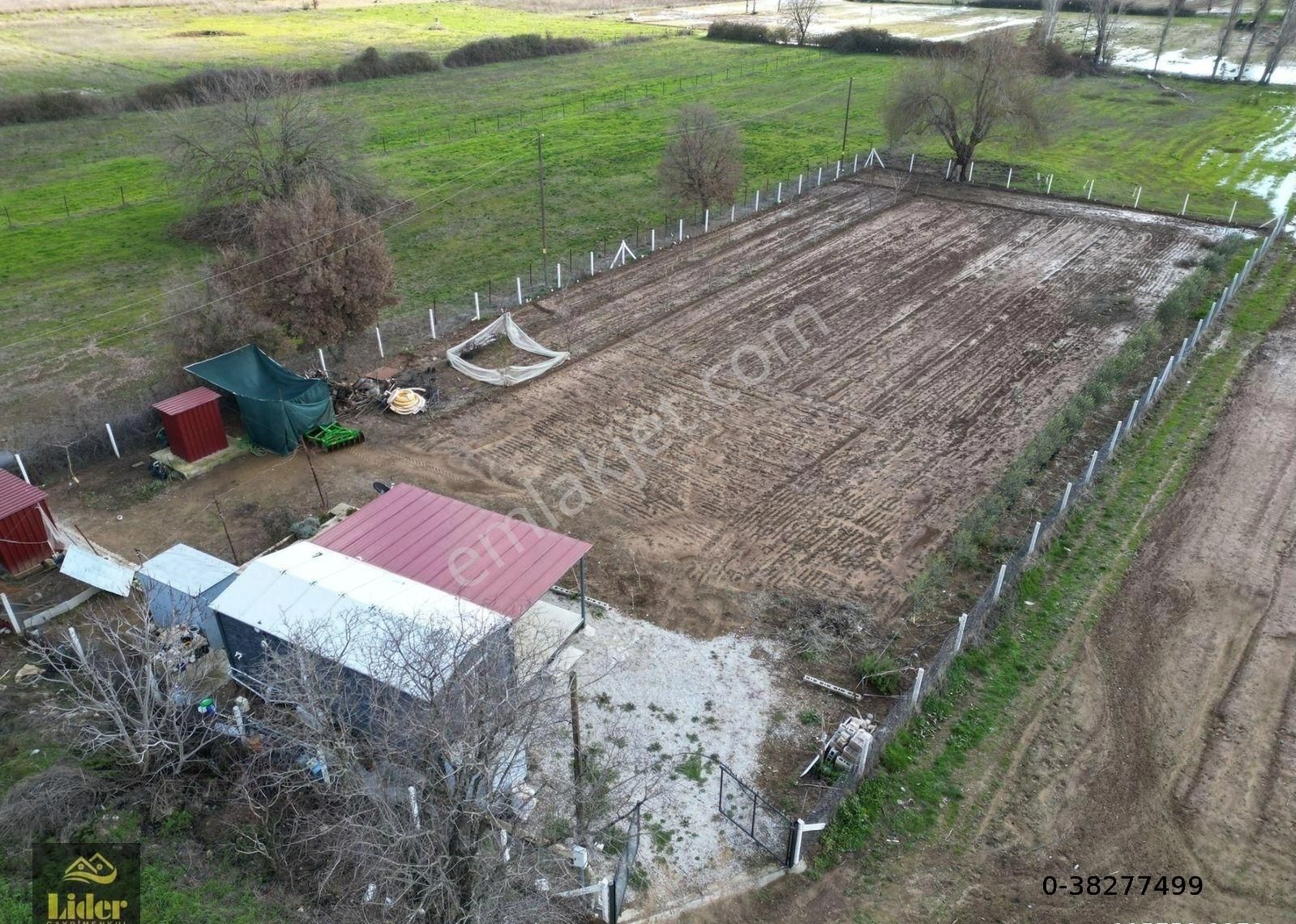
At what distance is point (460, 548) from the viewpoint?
15148mm

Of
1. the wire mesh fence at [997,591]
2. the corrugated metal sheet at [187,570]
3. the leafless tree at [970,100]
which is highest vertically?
the leafless tree at [970,100]

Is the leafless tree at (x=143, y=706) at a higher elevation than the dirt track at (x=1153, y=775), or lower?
higher

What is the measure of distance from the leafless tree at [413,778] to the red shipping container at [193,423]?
928 cm

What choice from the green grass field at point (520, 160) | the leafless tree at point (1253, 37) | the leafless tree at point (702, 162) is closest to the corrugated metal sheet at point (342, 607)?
the green grass field at point (520, 160)

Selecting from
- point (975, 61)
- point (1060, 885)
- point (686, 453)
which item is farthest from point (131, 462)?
point (975, 61)

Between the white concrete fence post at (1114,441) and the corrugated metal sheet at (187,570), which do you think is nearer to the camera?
the corrugated metal sheet at (187,570)

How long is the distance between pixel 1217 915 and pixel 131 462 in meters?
21.9

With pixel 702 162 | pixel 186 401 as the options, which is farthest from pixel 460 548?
pixel 702 162

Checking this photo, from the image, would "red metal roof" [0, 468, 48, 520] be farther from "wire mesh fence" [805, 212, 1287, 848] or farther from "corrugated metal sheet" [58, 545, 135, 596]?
"wire mesh fence" [805, 212, 1287, 848]

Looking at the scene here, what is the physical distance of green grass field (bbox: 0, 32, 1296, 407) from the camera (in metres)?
31.3

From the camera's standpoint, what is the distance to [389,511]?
1611 centimetres

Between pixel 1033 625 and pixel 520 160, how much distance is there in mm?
35548

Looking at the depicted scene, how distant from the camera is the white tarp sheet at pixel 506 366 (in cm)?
2438

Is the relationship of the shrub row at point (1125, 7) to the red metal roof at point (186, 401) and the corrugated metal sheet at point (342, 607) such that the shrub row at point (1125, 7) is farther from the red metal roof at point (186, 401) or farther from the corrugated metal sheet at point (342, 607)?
the corrugated metal sheet at point (342, 607)
